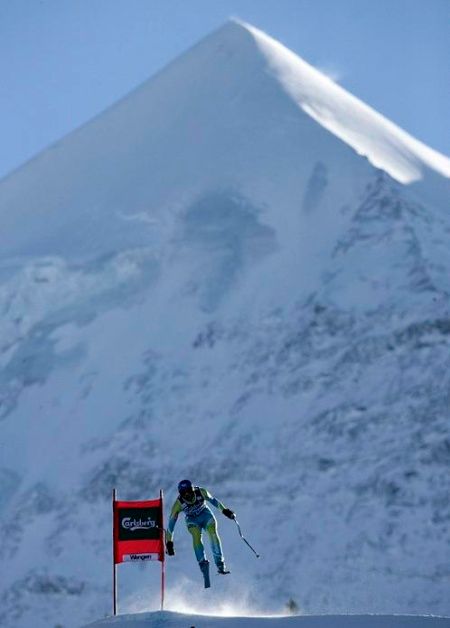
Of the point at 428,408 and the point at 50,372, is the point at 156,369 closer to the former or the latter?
the point at 50,372

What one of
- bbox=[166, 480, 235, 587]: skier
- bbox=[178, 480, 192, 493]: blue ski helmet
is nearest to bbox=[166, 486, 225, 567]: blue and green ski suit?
bbox=[166, 480, 235, 587]: skier

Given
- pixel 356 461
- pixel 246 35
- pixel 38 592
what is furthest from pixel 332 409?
pixel 246 35

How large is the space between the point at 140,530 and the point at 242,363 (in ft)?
57.5

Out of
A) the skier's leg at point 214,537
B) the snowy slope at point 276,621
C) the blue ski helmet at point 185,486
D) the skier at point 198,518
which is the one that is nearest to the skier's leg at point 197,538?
the skier at point 198,518

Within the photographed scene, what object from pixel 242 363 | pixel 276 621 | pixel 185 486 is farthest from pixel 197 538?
pixel 242 363

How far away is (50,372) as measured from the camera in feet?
146

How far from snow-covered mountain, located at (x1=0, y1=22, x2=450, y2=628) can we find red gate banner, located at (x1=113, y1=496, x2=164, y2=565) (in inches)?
410

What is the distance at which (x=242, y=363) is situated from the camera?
136 ft

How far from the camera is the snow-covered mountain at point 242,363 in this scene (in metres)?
36.2

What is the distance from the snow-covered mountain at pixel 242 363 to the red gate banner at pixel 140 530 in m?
10.4

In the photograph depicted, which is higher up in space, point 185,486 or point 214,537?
point 185,486

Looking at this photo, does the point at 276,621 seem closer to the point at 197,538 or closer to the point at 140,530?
the point at 140,530

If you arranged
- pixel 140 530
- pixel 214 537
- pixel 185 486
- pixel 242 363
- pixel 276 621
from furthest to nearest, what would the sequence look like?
pixel 242 363
pixel 214 537
pixel 185 486
pixel 140 530
pixel 276 621

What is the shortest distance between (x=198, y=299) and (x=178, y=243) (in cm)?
329
